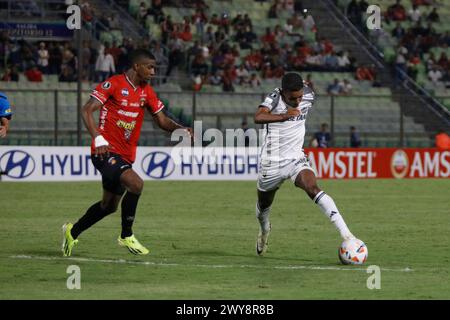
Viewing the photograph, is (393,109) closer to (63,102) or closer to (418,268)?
(63,102)

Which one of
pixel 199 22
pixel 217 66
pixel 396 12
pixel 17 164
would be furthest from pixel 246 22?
pixel 17 164

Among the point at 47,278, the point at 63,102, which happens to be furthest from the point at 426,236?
the point at 63,102

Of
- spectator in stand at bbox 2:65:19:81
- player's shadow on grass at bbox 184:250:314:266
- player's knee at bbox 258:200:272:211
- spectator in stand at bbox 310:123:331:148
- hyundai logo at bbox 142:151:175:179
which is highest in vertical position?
spectator in stand at bbox 2:65:19:81

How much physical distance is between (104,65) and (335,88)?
867cm

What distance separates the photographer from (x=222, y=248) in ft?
50.1

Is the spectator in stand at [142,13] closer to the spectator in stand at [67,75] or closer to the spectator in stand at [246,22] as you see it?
the spectator in stand at [246,22]

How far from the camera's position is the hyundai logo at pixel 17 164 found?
28.9 m

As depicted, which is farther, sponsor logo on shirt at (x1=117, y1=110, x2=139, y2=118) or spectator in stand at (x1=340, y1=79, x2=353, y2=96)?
spectator in stand at (x1=340, y1=79, x2=353, y2=96)

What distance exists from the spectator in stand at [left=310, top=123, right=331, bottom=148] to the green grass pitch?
248 inches

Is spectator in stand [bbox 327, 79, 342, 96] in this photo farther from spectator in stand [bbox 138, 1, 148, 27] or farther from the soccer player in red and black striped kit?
the soccer player in red and black striped kit

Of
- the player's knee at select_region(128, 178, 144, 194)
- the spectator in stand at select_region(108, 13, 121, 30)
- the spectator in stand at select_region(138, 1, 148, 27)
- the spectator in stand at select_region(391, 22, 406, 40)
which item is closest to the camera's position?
the player's knee at select_region(128, 178, 144, 194)

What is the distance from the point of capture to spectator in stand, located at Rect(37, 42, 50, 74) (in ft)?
112

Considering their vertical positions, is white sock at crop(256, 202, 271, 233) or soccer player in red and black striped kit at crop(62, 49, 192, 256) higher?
soccer player in red and black striped kit at crop(62, 49, 192, 256)

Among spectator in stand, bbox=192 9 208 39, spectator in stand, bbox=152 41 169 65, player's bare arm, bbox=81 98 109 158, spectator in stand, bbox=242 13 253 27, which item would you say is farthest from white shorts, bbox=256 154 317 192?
spectator in stand, bbox=242 13 253 27
